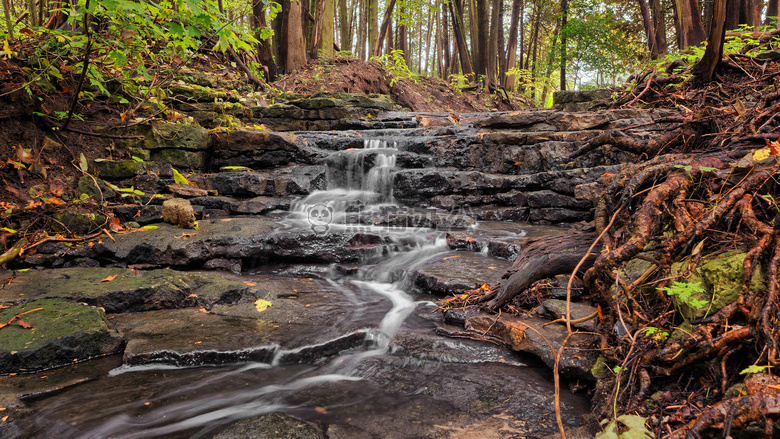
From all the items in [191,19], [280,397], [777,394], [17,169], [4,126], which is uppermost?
[191,19]

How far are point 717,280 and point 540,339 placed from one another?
4.46ft

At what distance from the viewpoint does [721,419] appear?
1.63m

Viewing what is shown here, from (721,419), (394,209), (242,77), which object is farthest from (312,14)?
(721,419)

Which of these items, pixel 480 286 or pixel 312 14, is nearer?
pixel 480 286

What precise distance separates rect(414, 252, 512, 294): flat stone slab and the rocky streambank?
33mm

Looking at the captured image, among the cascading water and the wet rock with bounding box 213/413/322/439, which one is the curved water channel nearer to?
the wet rock with bounding box 213/413/322/439

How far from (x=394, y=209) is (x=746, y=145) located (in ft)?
18.0

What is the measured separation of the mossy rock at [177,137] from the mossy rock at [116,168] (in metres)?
0.62

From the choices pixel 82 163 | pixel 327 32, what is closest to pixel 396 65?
pixel 327 32

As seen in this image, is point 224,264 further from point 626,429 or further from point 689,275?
point 689,275

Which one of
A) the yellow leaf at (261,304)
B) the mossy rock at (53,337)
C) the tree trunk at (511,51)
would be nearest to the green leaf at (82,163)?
the mossy rock at (53,337)

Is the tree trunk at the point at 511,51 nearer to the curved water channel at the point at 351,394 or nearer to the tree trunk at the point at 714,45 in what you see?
the tree trunk at the point at 714,45

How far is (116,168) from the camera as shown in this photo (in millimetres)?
6742

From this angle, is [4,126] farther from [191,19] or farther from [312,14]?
[312,14]
